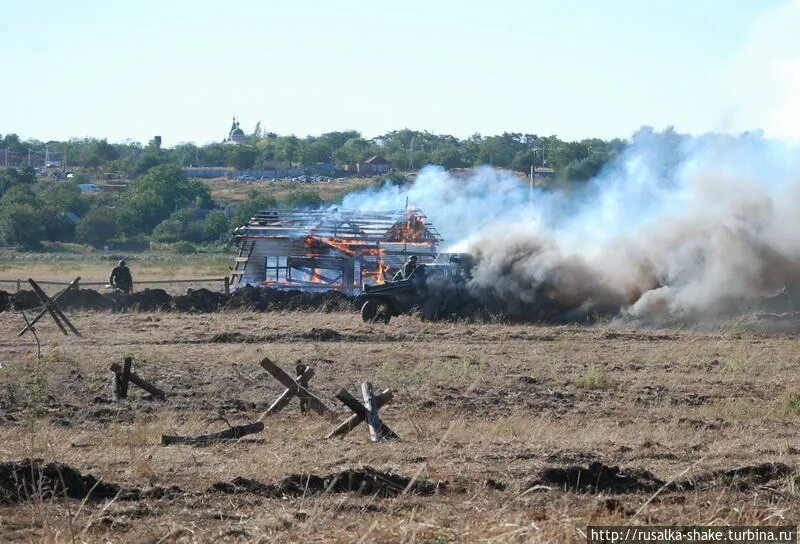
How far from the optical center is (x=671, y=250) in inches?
1232

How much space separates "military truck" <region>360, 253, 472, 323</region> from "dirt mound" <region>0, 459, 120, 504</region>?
19.9 metres

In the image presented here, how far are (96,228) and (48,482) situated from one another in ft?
220

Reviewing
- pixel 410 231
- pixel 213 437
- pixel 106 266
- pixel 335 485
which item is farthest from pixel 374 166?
pixel 335 485

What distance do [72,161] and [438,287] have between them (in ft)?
348

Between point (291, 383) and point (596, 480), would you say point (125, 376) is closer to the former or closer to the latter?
point (291, 383)

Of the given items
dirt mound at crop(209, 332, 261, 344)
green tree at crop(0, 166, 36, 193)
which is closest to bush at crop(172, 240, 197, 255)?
green tree at crop(0, 166, 36, 193)

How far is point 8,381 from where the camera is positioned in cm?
1855

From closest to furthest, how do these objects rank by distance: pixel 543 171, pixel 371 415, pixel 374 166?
1. pixel 371 415
2. pixel 543 171
3. pixel 374 166

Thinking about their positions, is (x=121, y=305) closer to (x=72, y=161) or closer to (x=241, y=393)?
(x=241, y=393)

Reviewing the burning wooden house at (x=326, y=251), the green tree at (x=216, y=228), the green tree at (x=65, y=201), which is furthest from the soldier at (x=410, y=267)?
the green tree at (x=65, y=201)

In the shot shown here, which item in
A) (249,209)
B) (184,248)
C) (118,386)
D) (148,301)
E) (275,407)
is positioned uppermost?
(275,407)

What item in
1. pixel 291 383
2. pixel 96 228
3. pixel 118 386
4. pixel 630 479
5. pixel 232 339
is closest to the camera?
pixel 630 479

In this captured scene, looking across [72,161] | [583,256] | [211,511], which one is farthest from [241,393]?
[72,161]

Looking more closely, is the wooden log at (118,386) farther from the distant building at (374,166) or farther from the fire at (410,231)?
the distant building at (374,166)
